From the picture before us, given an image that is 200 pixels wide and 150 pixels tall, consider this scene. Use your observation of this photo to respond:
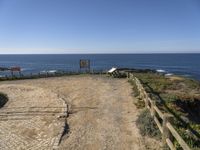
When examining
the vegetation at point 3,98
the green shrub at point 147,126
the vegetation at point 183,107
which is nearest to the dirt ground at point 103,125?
Result: the green shrub at point 147,126

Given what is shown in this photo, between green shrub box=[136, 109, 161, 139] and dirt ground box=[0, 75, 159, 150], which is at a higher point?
green shrub box=[136, 109, 161, 139]

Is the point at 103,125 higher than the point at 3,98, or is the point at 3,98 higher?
the point at 103,125

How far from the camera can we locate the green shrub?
9.56 metres

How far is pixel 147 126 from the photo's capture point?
1017cm

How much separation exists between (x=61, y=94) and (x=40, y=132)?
9.01 m

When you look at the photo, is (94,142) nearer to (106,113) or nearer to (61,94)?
(106,113)

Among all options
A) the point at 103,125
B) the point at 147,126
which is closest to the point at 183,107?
the point at 147,126

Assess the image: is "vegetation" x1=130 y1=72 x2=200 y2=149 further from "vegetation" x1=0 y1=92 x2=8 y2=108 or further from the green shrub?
"vegetation" x1=0 y1=92 x2=8 y2=108

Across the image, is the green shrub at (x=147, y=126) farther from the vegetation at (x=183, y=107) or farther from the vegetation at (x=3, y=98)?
the vegetation at (x=3, y=98)

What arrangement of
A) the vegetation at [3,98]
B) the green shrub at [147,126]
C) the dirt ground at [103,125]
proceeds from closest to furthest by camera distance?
the dirt ground at [103,125]
the green shrub at [147,126]
the vegetation at [3,98]

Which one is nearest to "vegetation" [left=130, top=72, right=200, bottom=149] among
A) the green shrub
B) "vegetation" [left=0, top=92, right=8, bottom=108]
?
the green shrub

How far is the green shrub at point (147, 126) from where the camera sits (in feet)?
31.4

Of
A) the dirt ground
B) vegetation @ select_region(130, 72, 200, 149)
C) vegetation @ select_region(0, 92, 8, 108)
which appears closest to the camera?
the dirt ground

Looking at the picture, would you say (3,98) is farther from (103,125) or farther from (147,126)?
(147,126)
